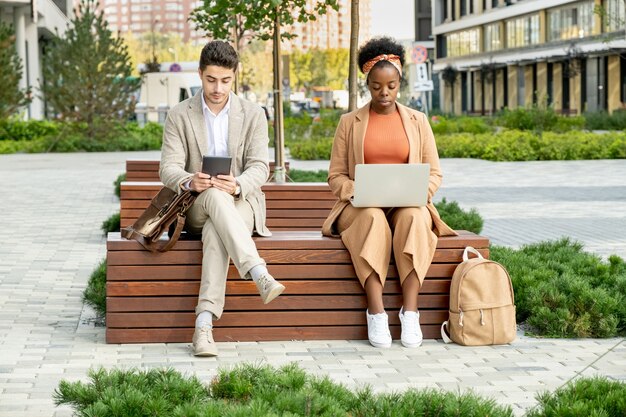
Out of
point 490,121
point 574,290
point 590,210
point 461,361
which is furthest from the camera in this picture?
point 490,121

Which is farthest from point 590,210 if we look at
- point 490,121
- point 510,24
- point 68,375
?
point 510,24

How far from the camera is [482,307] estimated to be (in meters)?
6.84

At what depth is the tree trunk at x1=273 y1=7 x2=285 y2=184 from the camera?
1370 centimetres

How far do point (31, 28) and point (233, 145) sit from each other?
5024 centimetres

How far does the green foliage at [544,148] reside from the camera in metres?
28.3

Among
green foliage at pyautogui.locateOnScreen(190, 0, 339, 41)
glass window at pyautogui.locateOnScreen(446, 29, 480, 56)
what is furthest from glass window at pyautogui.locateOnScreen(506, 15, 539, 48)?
green foliage at pyautogui.locateOnScreen(190, 0, 339, 41)

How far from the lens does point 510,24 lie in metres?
85.9

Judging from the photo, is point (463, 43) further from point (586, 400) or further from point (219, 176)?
point (586, 400)

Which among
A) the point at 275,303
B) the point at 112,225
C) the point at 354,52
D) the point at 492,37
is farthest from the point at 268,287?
the point at 492,37

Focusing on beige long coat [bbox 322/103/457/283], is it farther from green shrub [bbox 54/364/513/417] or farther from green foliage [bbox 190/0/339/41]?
green foliage [bbox 190/0/339/41]

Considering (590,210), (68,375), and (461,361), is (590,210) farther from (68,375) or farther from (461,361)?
(68,375)

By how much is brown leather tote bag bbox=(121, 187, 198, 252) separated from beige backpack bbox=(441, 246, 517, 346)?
5.14 ft

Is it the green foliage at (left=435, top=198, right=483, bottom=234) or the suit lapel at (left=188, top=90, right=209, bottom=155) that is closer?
the suit lapel at (left=188, top=90, right=209, bottom=155)

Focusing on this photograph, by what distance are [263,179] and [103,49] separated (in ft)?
92.8
